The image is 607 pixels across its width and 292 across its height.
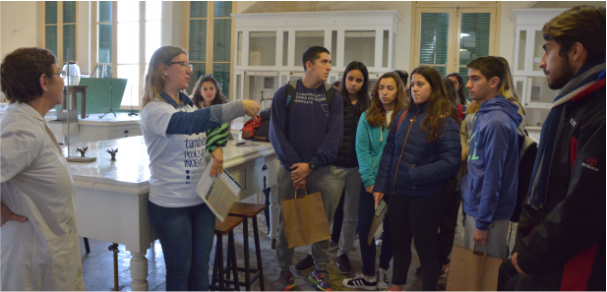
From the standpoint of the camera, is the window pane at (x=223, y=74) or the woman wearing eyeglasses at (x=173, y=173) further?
the window pane at (x=223, y=74)

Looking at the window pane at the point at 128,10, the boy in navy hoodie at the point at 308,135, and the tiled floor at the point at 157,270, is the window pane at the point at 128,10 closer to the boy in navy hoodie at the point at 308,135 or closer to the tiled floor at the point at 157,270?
the tiled floor at the point at 157,270

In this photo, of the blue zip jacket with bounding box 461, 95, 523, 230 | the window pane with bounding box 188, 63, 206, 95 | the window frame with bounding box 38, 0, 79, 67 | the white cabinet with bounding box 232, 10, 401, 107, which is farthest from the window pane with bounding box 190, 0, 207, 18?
the blue zip jacket with bounding box 461, 95, 523, 230

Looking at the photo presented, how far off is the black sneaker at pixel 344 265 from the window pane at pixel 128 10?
18.2 feet

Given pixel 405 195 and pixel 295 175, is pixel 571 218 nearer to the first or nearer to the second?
pixel 405 195

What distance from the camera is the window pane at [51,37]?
6874 millimetres

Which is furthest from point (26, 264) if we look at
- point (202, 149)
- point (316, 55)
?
point (316, 55)

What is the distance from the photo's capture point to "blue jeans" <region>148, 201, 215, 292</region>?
5.33 feet

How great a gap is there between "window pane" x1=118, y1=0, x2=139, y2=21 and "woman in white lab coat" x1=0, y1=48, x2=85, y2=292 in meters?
5.82

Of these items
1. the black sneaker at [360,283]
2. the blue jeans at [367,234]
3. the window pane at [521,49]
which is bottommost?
the black sneaker at [360,283]

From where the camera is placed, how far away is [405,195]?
6.50 feet

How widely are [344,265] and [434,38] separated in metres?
3.65

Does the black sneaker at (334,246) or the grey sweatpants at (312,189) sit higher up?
the grey sweatpants at (312,189)

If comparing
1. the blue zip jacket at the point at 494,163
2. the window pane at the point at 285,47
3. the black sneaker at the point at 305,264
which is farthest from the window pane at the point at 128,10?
the blue zip jacket at the point at 494,163

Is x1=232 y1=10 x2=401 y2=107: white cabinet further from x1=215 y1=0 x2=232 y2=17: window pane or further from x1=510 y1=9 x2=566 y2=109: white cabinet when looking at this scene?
x1=510 y1=9 x2=566 y2=109: white cabinet
